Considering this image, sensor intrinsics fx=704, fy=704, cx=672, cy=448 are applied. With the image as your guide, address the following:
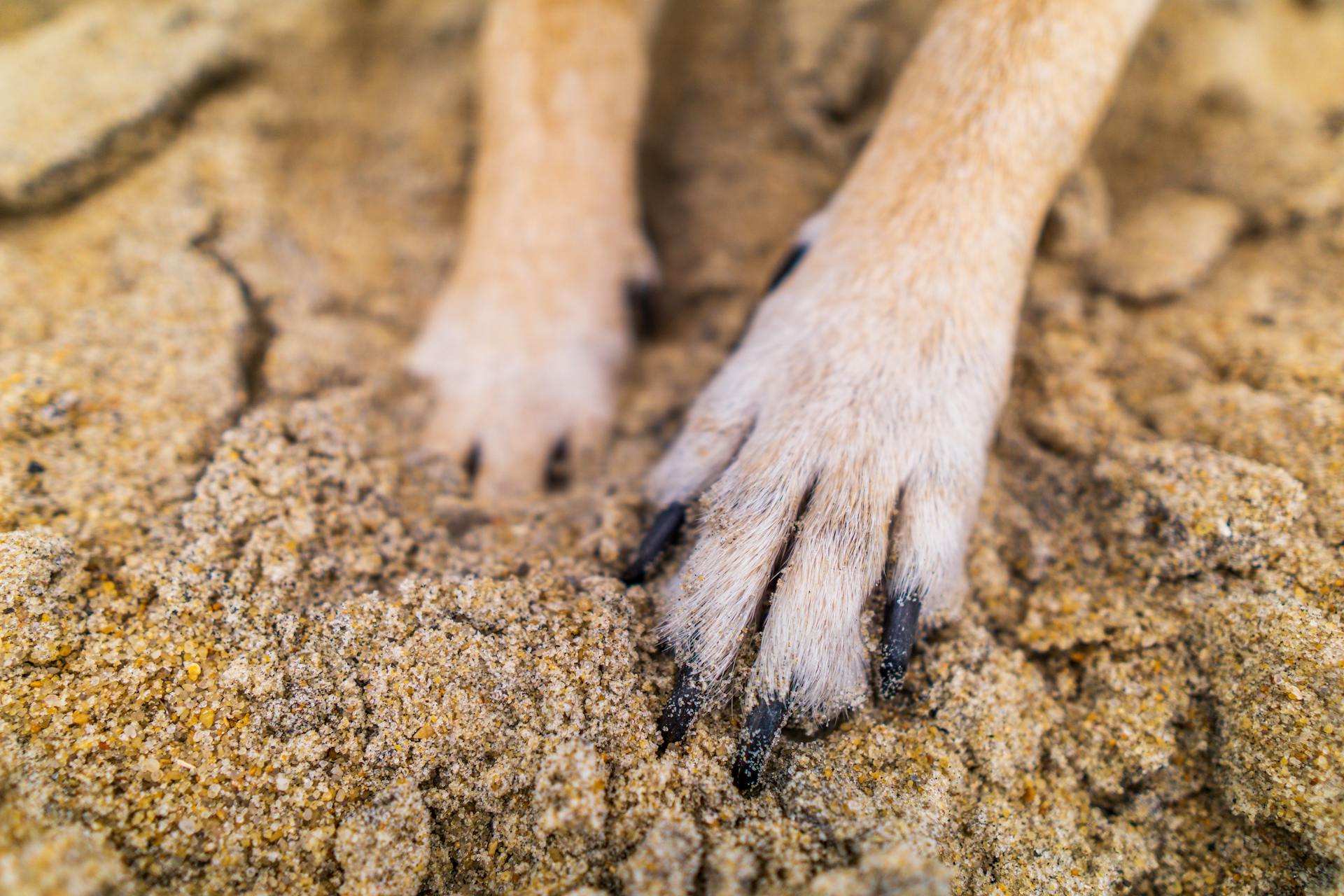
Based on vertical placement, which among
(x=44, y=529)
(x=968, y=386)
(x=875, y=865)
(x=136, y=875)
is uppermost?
(x=968, y=386)

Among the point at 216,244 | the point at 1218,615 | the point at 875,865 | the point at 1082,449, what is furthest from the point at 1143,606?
the point at 216,244

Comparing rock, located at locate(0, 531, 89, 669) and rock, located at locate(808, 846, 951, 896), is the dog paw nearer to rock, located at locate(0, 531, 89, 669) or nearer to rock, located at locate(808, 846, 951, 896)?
rock, located at locate(0, 531, 89, 669)

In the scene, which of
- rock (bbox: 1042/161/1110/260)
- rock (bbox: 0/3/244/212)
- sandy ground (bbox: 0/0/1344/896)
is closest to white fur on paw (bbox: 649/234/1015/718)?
sandy ground (bbox: 0/0/1344/896)

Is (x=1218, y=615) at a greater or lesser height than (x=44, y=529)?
greater

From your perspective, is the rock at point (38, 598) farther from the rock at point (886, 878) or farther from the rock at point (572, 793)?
the rock at point (886, 878)

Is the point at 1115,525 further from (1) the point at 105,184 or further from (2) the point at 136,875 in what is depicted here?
(1) the point at 105,184

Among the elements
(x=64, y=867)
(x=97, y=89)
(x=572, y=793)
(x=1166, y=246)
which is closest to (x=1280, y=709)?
(x=572, y=793)

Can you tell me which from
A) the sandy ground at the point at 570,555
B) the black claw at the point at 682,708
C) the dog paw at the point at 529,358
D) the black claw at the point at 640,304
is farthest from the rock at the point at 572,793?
the black claw at the point at 640,304
